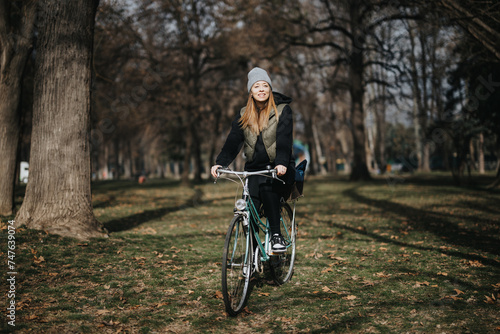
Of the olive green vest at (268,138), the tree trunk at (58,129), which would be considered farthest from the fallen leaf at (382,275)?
the tree trunk at (58,129)

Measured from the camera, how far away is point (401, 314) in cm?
388

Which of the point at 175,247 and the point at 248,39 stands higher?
the point at 248,39

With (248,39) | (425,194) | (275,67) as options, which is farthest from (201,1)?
(425,194)

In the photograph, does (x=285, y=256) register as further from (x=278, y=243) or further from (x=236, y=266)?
(x=236, y=266)

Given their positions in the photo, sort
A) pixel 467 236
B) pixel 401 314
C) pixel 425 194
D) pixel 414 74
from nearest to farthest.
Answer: pixel 401 314, pixel 467 236, pixel 425 194, pixel 414 74

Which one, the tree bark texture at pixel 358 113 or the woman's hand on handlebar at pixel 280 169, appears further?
the tree bark texture at pixel 358 113

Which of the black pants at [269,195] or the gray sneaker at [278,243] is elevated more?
the black pants at [269,195]

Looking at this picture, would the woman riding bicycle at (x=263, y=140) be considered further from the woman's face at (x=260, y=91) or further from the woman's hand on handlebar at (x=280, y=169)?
the woman's hand on handlebar at (x=280, y=169)

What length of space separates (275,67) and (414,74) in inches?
288

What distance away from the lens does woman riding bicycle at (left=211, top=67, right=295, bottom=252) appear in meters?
4.18

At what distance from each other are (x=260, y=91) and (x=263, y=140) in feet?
1.70

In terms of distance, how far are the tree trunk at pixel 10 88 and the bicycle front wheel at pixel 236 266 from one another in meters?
6.67

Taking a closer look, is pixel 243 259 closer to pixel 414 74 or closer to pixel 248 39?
pixel 414 74

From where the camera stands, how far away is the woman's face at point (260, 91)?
4.22 meters
